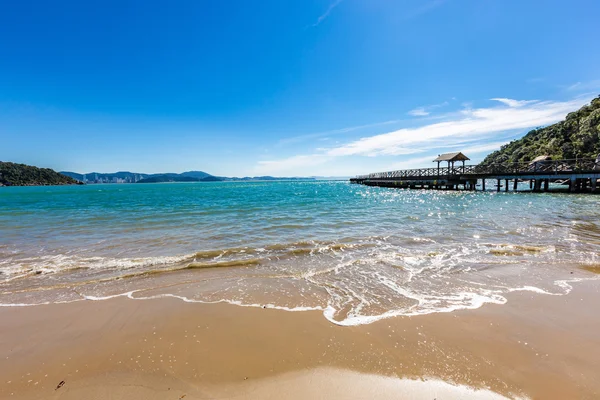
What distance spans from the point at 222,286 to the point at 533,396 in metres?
5.58

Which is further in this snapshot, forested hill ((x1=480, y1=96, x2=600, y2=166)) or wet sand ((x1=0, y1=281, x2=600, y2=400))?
forested hill ((x1=480, y1=96, x2=600, y2=166))

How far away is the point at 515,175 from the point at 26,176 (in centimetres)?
22913

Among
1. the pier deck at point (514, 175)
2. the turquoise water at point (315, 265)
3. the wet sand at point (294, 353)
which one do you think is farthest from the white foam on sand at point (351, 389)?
the pier deck at point (514, 175)

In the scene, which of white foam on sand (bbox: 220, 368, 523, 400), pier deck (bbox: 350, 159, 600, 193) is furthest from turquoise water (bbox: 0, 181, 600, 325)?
pier deck (bbox: 350, 159, 600, 193)

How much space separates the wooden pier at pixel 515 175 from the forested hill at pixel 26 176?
205 metres

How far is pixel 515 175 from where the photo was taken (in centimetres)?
3575

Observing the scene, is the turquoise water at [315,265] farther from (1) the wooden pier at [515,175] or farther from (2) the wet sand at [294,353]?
Answer: (1) the wooden pier at [515,175]

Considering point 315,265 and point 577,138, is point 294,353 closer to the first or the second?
point 315,265

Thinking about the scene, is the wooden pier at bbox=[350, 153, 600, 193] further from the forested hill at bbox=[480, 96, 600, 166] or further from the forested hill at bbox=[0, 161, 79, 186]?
the forested hill at bbox=[0, 161, 79, 186]

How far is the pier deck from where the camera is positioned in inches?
1248

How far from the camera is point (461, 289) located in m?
5.77

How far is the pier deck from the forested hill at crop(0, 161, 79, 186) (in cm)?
20416

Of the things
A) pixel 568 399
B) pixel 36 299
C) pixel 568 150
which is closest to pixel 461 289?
pixel 568 399

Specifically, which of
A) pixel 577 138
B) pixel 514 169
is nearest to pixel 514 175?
pixel 514 169
